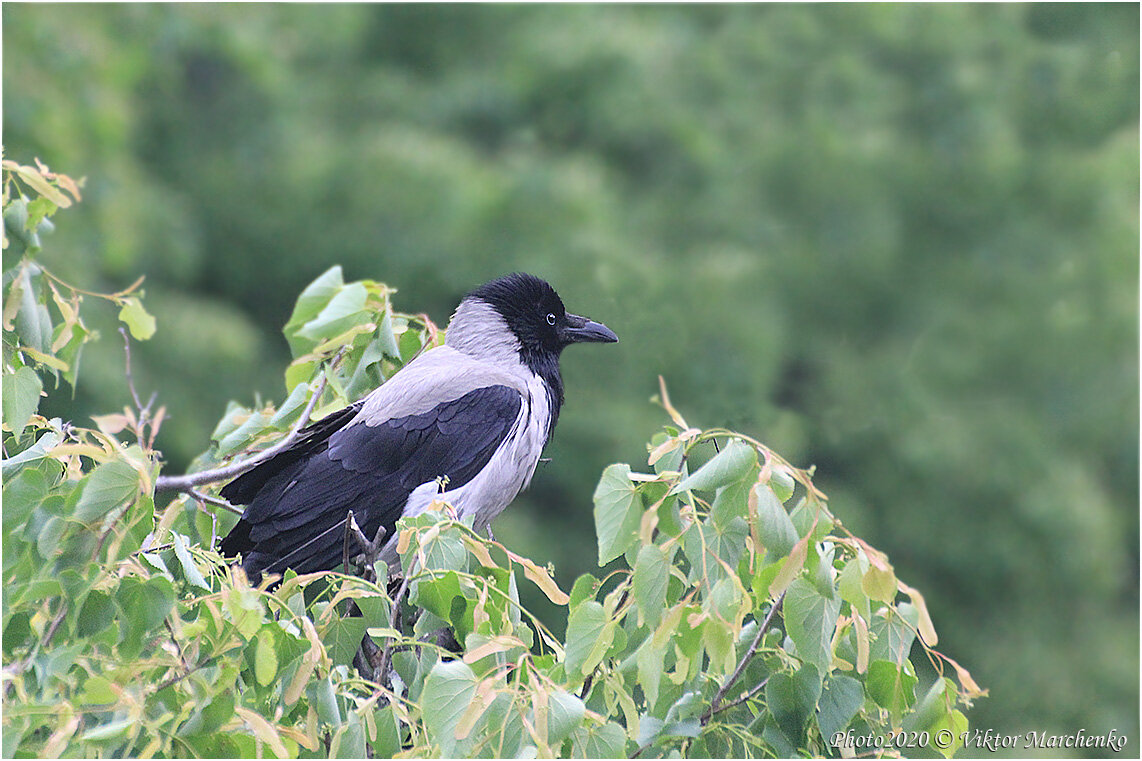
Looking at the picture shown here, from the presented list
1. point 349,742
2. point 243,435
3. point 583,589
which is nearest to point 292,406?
point 243,435

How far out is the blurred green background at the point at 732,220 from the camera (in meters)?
7.74

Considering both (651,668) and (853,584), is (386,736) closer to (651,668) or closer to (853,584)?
(651,668)

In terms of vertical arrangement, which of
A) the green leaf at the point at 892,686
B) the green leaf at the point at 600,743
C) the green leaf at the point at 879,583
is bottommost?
the green leaf at the point at 892,686

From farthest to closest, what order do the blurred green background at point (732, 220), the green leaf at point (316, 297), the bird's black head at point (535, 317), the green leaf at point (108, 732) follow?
the blurred green background at point (732, 220), the bird's black head at point (535, 317), the green leaf at point (316, 297), the green leaf at point (108, 732)

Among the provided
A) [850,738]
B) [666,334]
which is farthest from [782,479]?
[666,334]

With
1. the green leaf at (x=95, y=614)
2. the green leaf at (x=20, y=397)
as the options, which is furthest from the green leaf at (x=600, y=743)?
the green leaf at (x=20, y=397)

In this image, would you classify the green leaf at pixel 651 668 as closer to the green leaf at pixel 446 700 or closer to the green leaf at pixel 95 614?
the green leaf at pixel 446 700

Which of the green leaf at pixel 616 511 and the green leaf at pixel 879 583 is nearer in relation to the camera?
the green leaf at pixel 879 583

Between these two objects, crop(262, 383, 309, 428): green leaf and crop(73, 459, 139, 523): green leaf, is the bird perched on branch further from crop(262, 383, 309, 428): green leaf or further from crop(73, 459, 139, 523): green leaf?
crop(73, 459, 139, 523): green leaf

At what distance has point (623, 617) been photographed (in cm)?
197

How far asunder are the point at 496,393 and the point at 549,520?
488cm

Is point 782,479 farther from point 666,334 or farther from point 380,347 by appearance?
point 666,334

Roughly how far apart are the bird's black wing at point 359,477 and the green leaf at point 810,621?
1283mm

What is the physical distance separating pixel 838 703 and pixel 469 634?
23.4 inches
